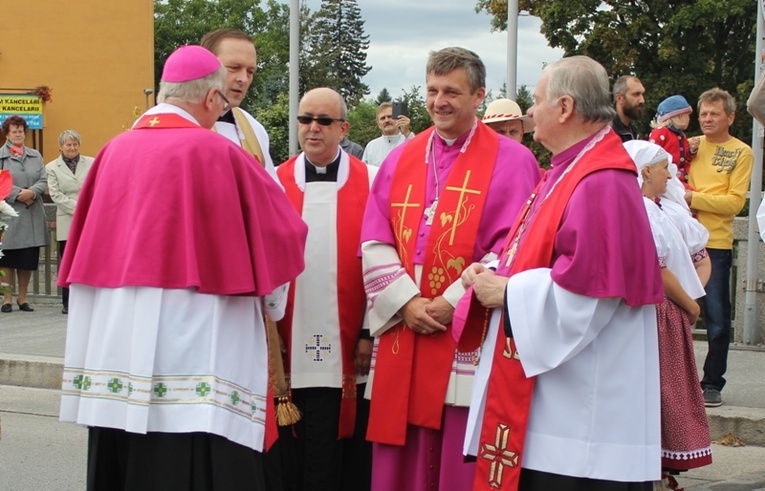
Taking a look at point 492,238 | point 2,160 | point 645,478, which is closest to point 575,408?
point 645,478

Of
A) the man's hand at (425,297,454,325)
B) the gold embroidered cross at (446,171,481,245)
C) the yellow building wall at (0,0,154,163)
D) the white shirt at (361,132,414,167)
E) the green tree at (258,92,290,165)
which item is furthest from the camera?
the yellow building wall at (0,0,154,163)

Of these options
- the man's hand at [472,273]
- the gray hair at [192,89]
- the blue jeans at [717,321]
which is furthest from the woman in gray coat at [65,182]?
the man's hand at [472,273]

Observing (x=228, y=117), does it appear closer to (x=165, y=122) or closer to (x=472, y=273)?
(x=165, y=122)

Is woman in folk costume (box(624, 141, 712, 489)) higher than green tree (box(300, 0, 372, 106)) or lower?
lower

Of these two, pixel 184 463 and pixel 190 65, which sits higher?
pixel 190 65

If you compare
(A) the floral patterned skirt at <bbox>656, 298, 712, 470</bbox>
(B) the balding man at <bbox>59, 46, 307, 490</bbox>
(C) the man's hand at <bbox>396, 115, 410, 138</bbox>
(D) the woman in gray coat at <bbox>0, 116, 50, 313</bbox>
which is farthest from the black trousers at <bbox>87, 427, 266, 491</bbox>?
(D) the woman in gray coat at <bbox>0, 116, 50, 313</bbox>

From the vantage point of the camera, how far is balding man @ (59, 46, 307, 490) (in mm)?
3578

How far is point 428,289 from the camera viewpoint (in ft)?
15.1

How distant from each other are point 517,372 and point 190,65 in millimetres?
1669

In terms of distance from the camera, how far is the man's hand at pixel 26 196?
10992 mm

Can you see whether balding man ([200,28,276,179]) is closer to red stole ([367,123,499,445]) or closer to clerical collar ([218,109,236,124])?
clerical collar ([218,109,236,124])

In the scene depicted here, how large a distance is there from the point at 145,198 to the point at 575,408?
1.70m

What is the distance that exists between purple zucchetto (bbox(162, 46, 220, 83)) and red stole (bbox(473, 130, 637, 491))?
1.35m

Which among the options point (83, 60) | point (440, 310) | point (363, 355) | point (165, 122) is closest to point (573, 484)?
point (440, 310)
